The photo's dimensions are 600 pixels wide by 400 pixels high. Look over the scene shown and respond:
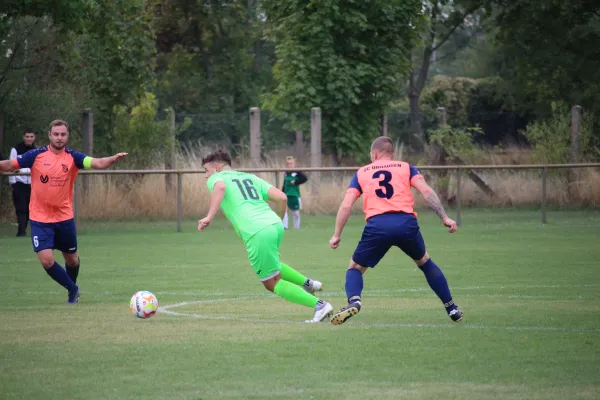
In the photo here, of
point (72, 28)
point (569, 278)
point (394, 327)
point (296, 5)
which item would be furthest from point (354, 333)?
point (296, 5)

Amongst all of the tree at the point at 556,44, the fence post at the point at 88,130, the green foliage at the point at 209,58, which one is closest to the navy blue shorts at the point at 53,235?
the fence post at the point at 88,130

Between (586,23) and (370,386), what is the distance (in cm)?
3043

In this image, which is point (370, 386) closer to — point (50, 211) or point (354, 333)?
point (354, 333)

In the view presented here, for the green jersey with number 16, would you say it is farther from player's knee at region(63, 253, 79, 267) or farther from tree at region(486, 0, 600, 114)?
tree at region(486, 0, 600, 114)

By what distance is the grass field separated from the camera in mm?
7195

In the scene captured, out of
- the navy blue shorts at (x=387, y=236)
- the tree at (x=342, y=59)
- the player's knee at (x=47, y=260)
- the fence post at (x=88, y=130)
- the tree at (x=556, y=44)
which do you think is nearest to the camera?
the navy blue shorts at (x=387, y=236)

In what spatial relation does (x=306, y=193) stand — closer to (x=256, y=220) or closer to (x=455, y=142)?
(x=455, y=142)

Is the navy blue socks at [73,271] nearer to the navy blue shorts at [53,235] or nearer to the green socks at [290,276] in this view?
the navy blue shorts at [53,235]

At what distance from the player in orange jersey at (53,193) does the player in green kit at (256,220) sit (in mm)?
1969

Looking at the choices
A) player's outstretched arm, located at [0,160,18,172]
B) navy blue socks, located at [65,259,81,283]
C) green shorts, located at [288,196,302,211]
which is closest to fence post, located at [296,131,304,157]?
green shorts, located at [288,196,302,211]

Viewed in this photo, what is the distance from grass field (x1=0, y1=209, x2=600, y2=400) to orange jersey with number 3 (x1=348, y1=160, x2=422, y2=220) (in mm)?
1121

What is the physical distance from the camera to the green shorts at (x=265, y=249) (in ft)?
Result: 33.2

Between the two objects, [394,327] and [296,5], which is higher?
[296,5]

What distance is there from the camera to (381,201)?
988 centimetres
